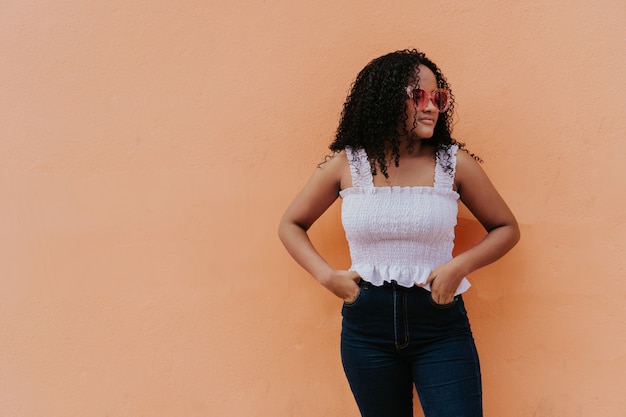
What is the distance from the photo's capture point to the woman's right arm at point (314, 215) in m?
2.26

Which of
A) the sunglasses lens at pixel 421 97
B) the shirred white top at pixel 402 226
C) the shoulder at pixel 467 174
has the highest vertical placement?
the sunglasses lens at pixel 421 97

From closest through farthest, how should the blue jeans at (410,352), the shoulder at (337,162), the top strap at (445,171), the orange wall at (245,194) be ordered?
1. the blue jeans at (410,352)
2. the top strap at (445,171)
3. the shoulder at (337,162)
4. the orange wall at (245,194)

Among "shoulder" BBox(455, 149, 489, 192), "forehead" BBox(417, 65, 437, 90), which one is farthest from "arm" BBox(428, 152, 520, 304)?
"forehead" BBox(417, 65, 437, 90)

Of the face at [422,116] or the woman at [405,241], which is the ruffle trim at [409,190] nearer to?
the woman at [405,241]

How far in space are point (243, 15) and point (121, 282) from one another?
1.19 m

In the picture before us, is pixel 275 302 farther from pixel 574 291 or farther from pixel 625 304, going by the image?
pixel 625 304

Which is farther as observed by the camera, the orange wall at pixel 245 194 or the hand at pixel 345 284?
the orange wall at pixel 245 194

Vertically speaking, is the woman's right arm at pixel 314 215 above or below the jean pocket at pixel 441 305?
above

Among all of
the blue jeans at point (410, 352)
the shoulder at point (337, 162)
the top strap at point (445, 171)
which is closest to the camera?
the blue jeans at point (410, 352)

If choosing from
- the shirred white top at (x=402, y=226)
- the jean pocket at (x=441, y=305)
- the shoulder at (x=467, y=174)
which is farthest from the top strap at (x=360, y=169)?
the jean pocket at (x=441, y=305)

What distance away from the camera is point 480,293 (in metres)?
2.58

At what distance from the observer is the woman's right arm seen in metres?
2.26

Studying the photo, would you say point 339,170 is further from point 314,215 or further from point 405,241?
point 405,241

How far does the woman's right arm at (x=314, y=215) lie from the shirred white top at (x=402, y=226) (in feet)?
0.32
